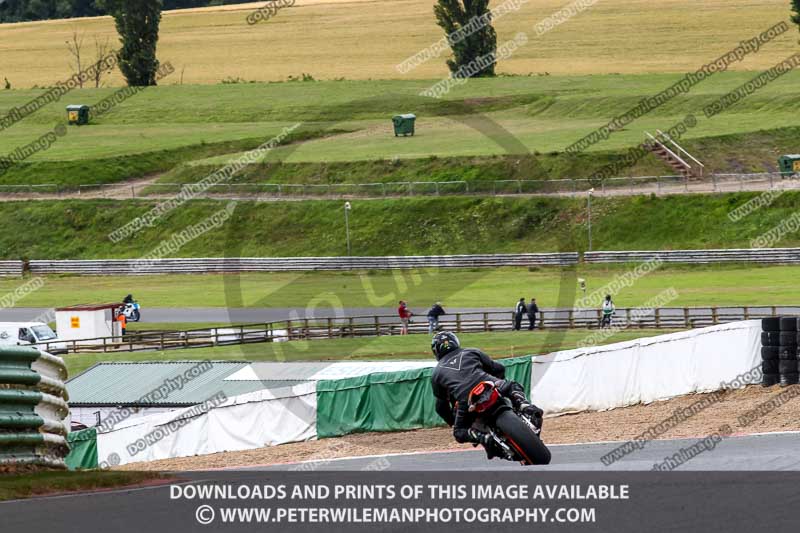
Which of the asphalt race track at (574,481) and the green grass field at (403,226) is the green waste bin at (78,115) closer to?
the green grass field at (403,226)

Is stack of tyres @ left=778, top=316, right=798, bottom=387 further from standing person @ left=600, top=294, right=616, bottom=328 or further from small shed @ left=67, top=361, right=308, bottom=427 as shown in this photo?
standing person @ left=600, top=294, right=616, bottom=328

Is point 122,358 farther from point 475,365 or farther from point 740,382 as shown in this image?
point 475,365

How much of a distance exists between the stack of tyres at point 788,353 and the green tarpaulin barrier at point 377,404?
4.68m

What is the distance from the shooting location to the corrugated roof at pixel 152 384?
29922mm

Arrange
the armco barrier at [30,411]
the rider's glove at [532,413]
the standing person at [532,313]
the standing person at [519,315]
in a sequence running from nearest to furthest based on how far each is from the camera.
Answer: the rider's glove at [532,413] < the armco barrier at [30,411] < the standing person at [532,313] < the standing person at [519,315]

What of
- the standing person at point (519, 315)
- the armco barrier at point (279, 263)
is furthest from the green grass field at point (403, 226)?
the standing person at point (519, 315)

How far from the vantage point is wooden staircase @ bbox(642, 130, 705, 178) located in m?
72.2

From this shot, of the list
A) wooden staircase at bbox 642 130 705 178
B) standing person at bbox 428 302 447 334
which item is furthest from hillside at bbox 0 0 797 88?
standing person at bbox 428 302 447 334

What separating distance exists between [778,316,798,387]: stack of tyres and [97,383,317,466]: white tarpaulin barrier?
26.3 ft

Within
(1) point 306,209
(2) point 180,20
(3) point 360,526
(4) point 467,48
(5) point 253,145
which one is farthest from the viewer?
(2) point 180,20

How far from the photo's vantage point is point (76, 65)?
131 m

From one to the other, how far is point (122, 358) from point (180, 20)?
110m

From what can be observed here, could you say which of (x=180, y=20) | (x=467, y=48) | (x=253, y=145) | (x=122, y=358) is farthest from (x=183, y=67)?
(x=122, y=358)

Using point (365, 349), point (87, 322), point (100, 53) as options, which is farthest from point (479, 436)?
point (100, 53)
